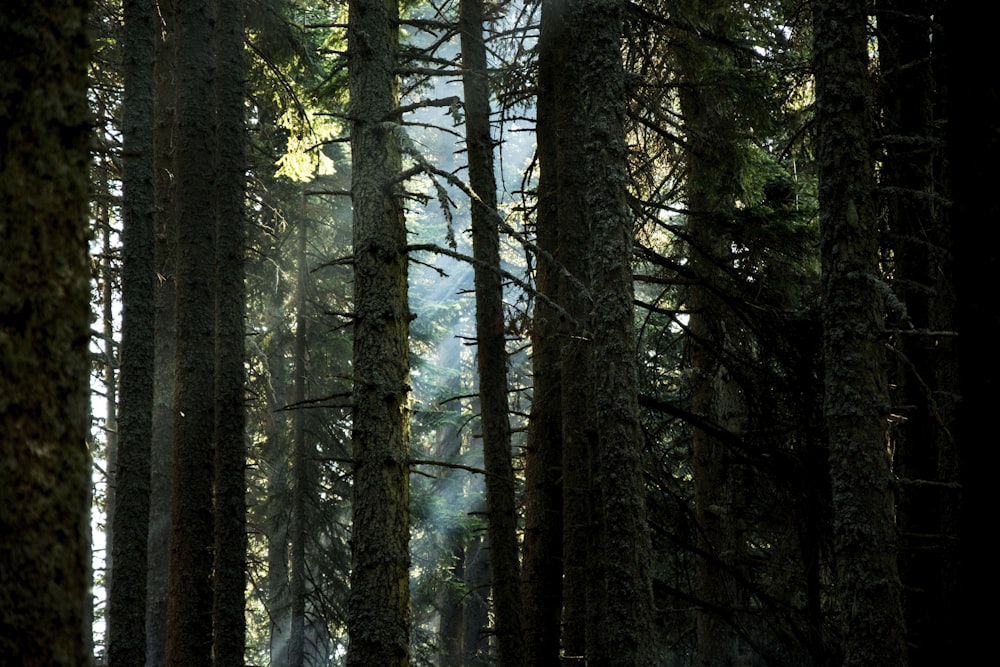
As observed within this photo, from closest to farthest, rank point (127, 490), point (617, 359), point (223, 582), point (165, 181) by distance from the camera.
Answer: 1. point (617, 359)
2. point (127, 490)
3. point (223, 582)
4. point (165, 181)

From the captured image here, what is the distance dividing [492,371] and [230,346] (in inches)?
122

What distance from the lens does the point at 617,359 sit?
7.12m

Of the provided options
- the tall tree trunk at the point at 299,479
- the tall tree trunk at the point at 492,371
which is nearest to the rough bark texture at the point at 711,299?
the tall tree trunk at the point at 492,371

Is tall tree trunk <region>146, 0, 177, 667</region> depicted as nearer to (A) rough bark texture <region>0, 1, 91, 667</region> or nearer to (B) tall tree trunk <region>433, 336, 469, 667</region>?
(A) rough bark texture <region>0, 1, 91, 667</region>

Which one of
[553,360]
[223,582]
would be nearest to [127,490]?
[223,582]

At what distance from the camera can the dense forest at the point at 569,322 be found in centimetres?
303

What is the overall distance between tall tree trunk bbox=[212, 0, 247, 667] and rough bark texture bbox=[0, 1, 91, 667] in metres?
6.86

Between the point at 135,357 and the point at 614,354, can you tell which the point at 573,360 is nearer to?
the point at 614,354

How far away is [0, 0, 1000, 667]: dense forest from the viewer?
3031mm

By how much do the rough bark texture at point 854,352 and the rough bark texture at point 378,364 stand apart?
3396 millimetres

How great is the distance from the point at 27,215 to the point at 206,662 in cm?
763

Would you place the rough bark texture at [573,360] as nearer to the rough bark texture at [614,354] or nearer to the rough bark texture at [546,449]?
the rough bark texture at [546,449]

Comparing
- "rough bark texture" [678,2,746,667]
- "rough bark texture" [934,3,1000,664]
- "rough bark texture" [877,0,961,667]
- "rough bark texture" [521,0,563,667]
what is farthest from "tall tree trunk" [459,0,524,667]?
"rough bark texture" [934,3,1000,664]

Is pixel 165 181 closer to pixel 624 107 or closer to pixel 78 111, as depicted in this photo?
pixel 624 107
